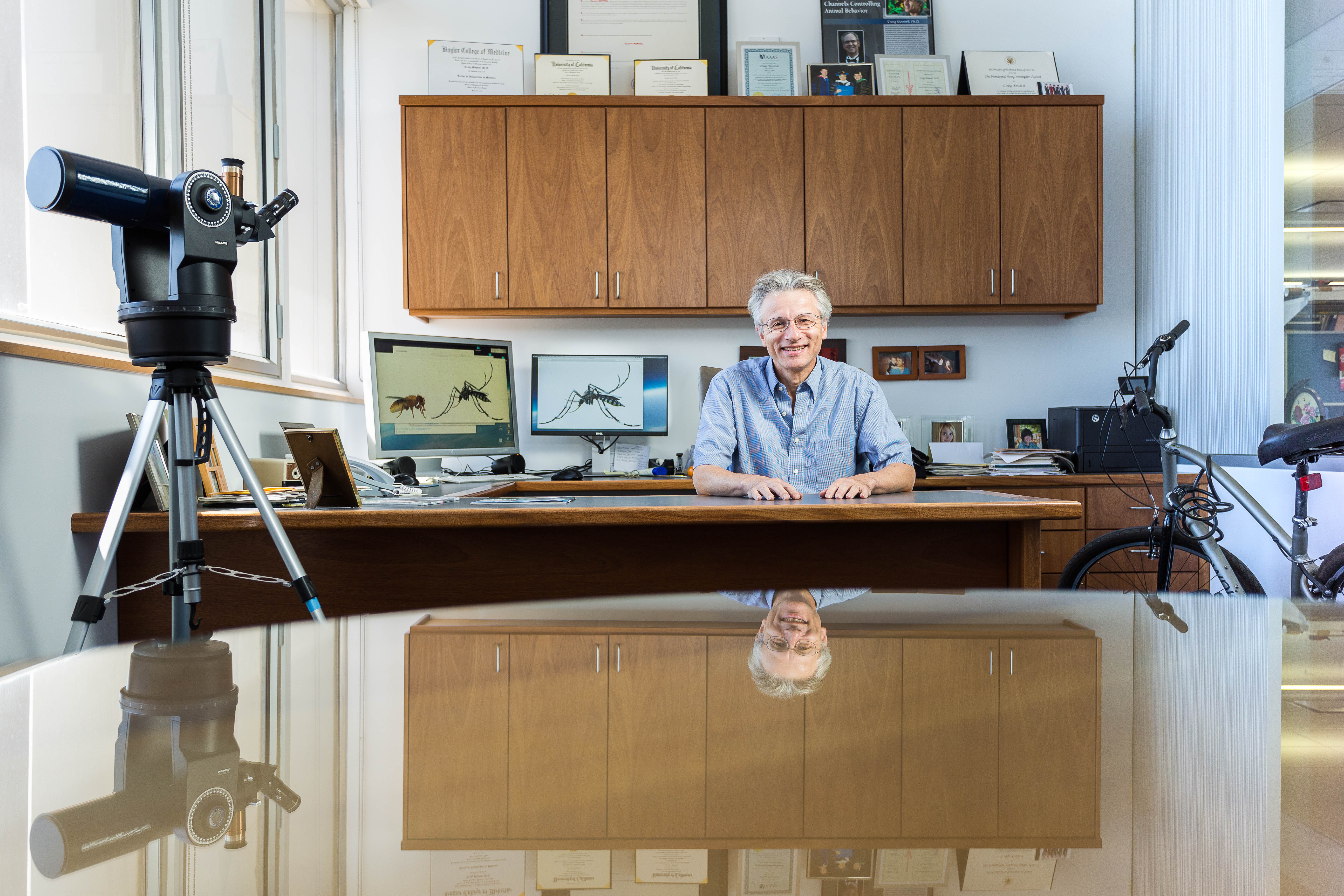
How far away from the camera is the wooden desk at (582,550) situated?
1.64m

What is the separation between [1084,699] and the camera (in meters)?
0.31

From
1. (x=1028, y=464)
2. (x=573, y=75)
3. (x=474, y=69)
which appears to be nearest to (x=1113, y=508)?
(x=1028, y=464)

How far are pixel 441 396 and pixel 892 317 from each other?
2.16 m

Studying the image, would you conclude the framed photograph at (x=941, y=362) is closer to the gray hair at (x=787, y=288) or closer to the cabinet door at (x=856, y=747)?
the gray hair at (x=787, y=288)

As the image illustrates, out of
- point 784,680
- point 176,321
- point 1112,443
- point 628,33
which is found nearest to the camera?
point 784,680

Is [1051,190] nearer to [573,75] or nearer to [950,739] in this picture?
[573,75]

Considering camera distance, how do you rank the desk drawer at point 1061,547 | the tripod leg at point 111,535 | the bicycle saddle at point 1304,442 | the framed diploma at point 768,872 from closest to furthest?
the framed diploma at point 768,872
the tripod leg at point 111,535
the bicycle saddle at point 1304,442
the desk drawer at point 1061,547

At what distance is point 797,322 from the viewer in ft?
7.89

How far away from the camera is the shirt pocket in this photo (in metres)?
2.47

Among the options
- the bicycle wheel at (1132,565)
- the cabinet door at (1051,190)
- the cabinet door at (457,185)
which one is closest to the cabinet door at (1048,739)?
the bicycle wheel at (1132,565)

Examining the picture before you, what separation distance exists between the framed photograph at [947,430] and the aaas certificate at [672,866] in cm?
379

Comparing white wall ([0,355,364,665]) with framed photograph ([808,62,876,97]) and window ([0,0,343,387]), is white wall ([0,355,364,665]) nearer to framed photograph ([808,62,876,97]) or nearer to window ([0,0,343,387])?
window ([0,0,343,387])

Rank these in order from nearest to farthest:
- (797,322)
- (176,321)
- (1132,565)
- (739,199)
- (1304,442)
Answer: (176,321) < (1304,442) < (797,322) < (1132,565) < (739,199)

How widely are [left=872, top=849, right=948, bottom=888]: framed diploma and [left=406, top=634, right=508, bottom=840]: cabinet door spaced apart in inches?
3.5
